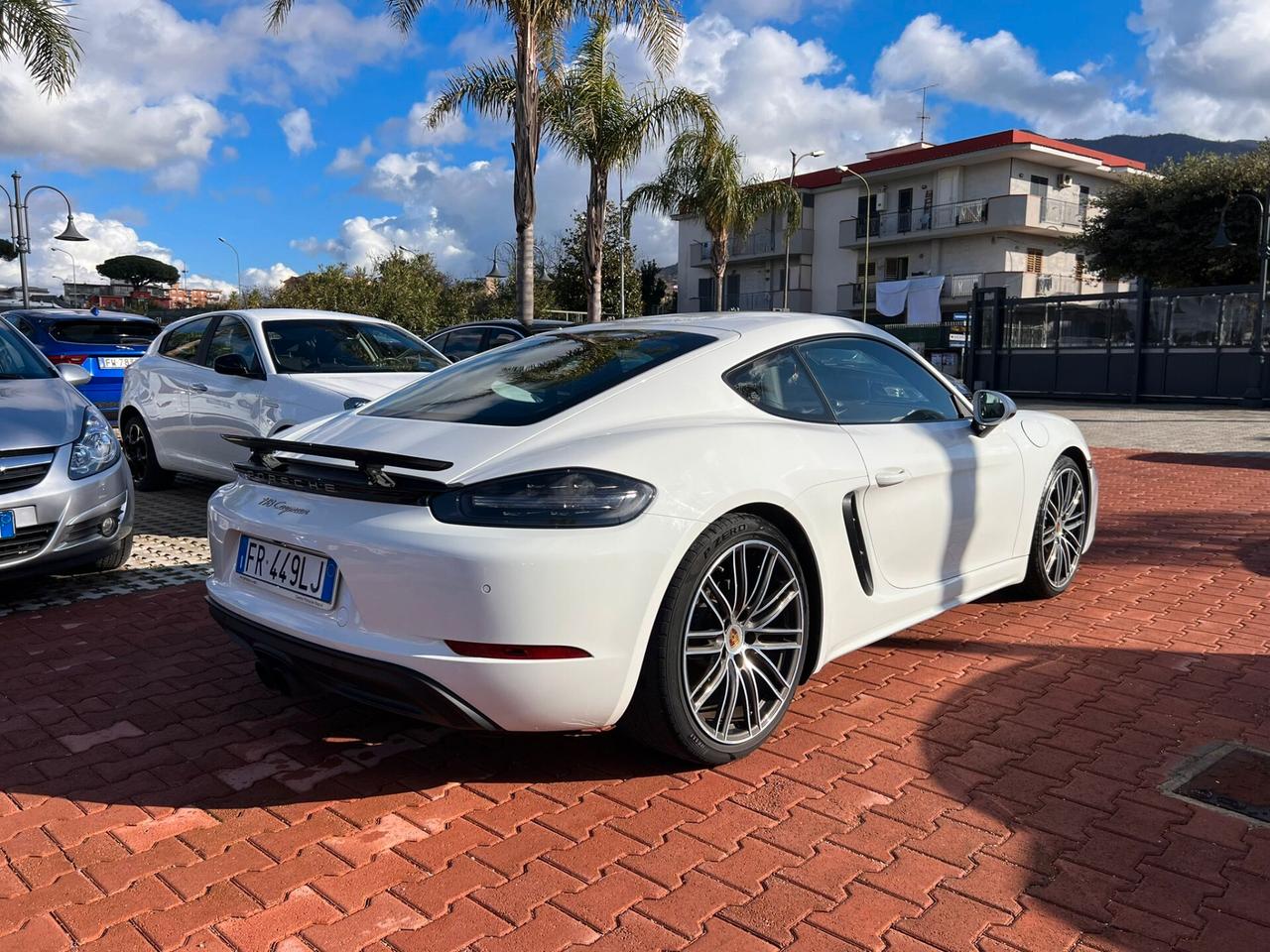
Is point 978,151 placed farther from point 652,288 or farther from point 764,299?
point 652,288

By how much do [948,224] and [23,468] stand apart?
41.8 meters

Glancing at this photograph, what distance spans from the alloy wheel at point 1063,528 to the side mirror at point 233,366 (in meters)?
5.28

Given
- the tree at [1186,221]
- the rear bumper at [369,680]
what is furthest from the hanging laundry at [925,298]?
the rear bumper at [369,680]

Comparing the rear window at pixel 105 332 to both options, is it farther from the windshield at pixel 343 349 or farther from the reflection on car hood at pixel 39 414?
the reflection on car hood at pixel 39 414

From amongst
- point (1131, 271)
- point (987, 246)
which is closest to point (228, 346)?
point (1131, 271)

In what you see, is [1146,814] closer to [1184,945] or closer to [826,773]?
[1184,945]

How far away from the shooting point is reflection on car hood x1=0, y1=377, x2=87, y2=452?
196 inches

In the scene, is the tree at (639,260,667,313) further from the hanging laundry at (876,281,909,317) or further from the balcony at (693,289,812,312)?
the hanging laundry at (876,281,909,317)

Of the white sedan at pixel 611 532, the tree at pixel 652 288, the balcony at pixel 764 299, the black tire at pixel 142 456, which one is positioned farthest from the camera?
the tree at pixel 652 288

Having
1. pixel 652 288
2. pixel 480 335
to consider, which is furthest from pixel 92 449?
pixel 652 288

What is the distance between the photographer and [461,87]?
16359 mm

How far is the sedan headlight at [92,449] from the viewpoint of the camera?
5.18 m

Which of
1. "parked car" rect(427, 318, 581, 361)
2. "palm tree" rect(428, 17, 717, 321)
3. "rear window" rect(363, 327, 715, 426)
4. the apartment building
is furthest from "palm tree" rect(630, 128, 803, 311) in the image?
"rear window" rect(363, 327, 715, 426)

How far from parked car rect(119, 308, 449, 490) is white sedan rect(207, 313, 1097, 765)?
127 inches
